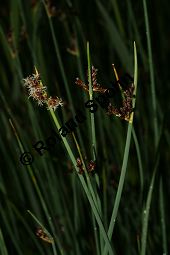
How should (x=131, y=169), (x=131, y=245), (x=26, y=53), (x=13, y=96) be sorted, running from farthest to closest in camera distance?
(x=26, y=53) → (x=13, y=96) → (x=131, y=169) → (x=131, y=245)

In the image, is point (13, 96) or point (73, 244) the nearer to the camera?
point (73, 244)

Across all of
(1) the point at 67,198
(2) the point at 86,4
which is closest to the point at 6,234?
(1) the point at 67,198

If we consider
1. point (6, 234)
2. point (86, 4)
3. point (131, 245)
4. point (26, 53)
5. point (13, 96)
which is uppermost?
point (86, 4)

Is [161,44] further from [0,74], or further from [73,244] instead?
[73,244]

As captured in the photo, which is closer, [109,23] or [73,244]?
[73,244]

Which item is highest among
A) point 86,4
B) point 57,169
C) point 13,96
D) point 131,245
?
point 86,4

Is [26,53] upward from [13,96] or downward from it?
upward

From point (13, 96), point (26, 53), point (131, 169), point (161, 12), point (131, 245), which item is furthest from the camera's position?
point (161, 12)

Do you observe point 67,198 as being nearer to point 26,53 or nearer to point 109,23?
point 109,23

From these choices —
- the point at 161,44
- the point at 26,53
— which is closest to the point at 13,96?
the point at 26,53
